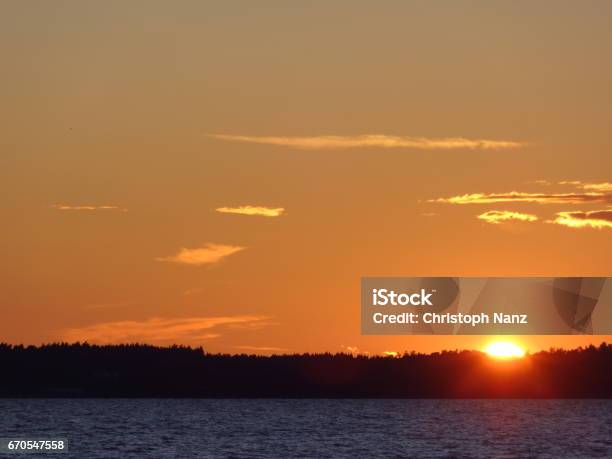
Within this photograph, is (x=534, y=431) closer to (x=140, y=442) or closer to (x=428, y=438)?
(x=428, y=438)

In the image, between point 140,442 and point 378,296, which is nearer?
point 378,296

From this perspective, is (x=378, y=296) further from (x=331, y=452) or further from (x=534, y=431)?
(x=534, y=431)

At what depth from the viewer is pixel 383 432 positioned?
189125 millimetres

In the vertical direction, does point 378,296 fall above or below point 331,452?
above

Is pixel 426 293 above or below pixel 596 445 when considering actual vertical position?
above

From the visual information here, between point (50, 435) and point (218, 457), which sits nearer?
point (218, 457)

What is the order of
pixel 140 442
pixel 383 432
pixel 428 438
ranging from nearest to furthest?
1. pixel 140 442
2. pixel 428 438
3. pixel 383 432

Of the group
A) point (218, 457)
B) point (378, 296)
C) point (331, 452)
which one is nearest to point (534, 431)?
point (331, 452)

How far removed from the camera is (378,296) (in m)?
121

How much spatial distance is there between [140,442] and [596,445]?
50838 mm

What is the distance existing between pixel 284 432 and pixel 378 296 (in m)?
74.1

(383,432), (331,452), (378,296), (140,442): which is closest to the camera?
(378,296)

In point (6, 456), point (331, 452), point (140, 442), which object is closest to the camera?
point (6, 456)

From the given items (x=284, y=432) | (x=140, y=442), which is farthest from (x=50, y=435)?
(x=284, y=432)
